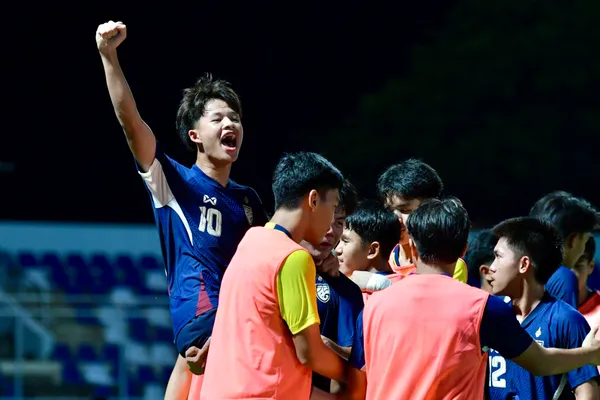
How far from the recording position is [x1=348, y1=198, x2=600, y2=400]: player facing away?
10.8 ft

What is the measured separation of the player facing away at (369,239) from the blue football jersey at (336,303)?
0.40 meters

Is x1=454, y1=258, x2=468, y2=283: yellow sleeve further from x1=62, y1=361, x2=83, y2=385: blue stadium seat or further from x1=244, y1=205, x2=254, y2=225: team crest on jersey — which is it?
x1=62, y1=361, x2=83, y2=385: blue stadium seat

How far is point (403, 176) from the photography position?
4.79m

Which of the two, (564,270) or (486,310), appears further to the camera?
(564,270)

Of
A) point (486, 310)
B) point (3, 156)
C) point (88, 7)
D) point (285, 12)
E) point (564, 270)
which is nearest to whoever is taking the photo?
point (486, 310)

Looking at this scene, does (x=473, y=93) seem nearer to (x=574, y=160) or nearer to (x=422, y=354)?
(x=574, y=160)

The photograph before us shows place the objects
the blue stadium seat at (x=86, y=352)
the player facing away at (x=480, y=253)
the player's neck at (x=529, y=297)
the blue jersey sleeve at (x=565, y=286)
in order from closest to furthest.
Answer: the player's neck at (x=529, y=297)
the blue jersey sleeve at (x=565, y=286)
the player facing away at (x=480, y=253)
the blue stadium seat at (x=86, y=352)

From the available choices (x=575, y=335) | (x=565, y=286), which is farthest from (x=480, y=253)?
(x=575, y=335)

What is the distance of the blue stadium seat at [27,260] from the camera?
11.8 m

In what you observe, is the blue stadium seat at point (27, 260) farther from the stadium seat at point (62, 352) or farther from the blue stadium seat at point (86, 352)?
the blue stadium seat at point (86, 352)

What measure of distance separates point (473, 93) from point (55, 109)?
640cm

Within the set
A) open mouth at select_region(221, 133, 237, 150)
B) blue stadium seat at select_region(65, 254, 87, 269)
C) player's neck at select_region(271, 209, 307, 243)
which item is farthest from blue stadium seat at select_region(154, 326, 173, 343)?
player's neck at select_region(271, 209, 307, 243)

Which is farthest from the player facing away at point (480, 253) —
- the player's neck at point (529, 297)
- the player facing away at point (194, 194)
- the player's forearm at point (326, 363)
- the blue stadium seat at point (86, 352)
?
the blue stadium seat at point (86, 352)

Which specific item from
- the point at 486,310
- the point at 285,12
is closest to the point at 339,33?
the point at 285,12
